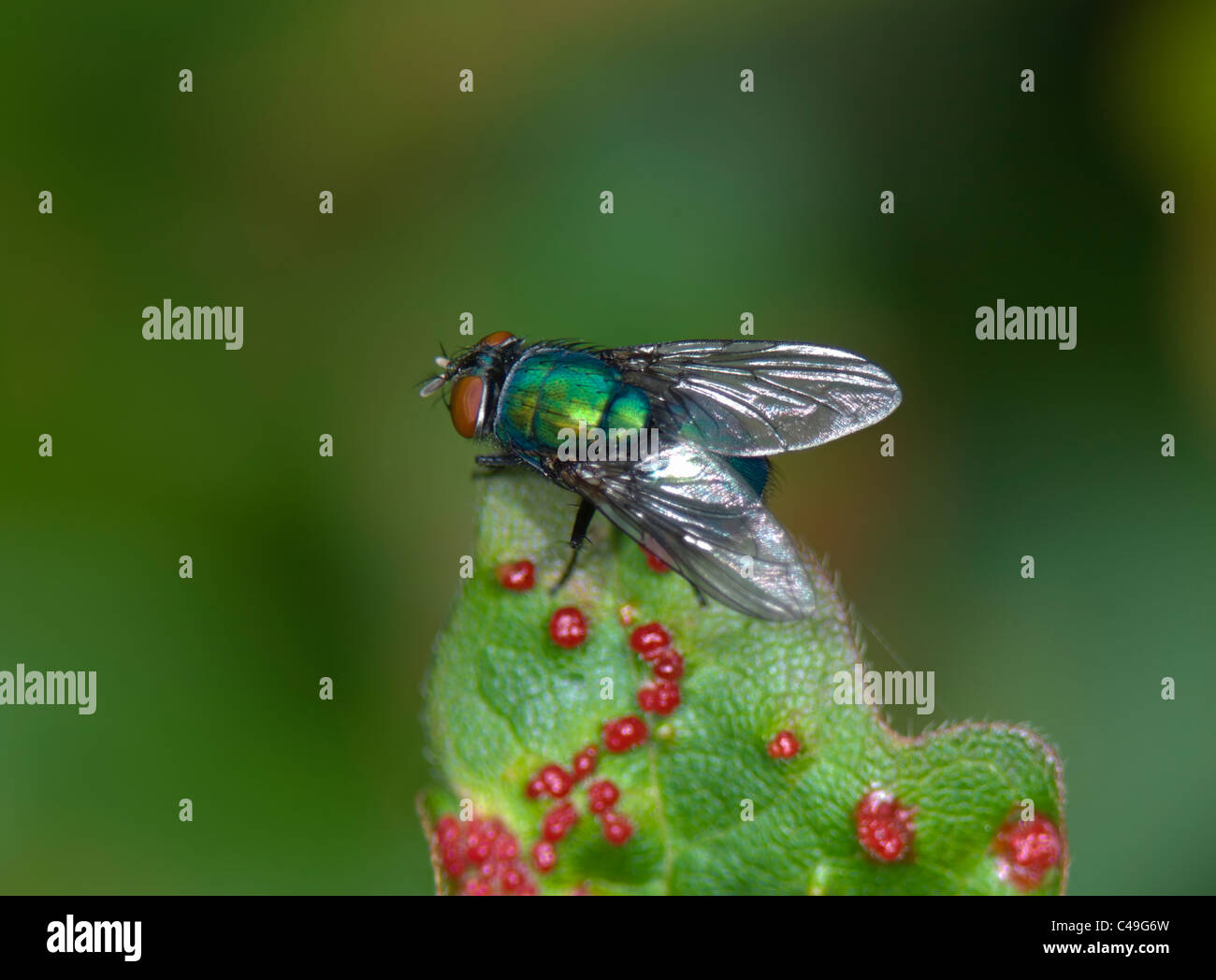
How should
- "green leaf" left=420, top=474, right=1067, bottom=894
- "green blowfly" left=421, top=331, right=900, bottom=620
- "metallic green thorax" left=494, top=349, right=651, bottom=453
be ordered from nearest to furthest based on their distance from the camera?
"green leaf" left=420, top=474, right=1067, bottom=894
"green blowfly" left=421, top=331, right=900, bottom=620
"metallic green thorax" left=494, top=349, right=651, bottom=453

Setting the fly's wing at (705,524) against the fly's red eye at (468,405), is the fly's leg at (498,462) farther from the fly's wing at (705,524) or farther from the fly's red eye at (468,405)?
the fly's wing at (705,524)

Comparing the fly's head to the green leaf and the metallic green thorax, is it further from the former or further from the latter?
the green leaf

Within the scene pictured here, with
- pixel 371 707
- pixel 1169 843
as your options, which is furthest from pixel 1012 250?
pixel 371 707

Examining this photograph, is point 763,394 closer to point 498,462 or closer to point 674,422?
point 674,422

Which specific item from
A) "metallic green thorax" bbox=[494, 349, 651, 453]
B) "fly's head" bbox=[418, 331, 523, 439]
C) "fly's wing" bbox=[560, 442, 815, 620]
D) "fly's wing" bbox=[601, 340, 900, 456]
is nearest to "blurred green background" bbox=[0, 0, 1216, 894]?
"fly's wing" bbox=[601, 340, 900, 456]

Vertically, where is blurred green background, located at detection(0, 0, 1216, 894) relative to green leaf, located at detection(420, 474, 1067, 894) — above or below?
above
